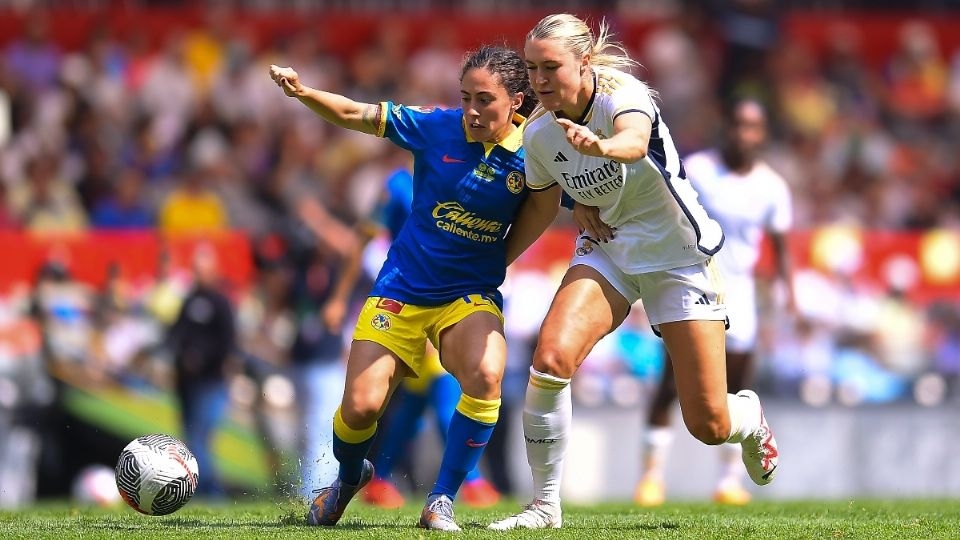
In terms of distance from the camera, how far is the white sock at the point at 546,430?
6.75m

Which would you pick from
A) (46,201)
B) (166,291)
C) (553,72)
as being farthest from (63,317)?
(553,72)

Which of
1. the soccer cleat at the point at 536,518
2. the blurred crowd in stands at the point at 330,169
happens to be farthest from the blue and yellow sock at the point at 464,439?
the blurred crowd in stands at the point at 330,169

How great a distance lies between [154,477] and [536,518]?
178 cm

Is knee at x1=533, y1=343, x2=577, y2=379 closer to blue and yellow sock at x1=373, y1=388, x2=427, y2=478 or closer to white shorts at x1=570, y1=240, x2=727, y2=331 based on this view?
white shorts at x1=570, y1=240, x2=727, y2=331

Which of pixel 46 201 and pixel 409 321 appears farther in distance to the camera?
pixel 46 201

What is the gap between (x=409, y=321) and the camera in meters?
6.89

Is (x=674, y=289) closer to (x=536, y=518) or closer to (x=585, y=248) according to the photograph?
(x=585, y=248)

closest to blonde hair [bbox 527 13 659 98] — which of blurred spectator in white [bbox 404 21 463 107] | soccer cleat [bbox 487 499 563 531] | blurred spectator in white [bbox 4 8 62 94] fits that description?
soccer cleat [bbox 487 499 563 531]

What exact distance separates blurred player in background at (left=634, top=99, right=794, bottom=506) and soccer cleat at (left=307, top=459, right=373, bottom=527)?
3.03 meters

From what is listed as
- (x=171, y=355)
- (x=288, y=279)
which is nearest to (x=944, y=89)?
(x=288, y=279)

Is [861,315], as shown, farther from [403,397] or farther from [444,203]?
[444,203]

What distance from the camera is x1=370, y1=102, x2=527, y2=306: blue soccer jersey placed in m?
6.80

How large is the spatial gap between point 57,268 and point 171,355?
1227 mm

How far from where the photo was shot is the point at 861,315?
1434 centimetres
